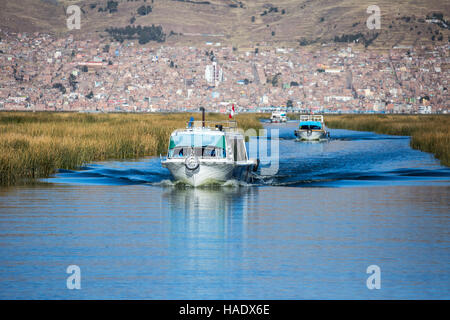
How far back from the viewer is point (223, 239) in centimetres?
2102

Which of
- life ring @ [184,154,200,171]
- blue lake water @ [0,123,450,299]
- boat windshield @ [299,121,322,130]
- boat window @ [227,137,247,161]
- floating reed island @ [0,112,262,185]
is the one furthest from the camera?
boat windshield @ [299,121,322,130]

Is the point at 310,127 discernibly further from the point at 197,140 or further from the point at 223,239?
the point at 223,239

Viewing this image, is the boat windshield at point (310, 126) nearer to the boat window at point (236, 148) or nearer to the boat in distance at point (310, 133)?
the boat in distance at point (310, 133)

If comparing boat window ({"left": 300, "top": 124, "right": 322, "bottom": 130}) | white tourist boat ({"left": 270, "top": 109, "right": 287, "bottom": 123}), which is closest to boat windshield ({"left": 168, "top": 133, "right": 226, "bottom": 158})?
boat window ({"left": 300, "top": 124, "right": 322, "bottom": 130})

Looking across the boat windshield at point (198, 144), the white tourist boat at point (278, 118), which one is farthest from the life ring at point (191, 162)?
the white tourist boat at point (278, 118)

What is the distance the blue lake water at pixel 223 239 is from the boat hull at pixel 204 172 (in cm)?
44

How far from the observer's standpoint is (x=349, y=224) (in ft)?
79.3

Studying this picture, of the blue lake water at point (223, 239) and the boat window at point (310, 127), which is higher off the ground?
the boat window at point (310, 127)

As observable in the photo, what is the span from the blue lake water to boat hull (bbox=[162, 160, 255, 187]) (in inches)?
17.5

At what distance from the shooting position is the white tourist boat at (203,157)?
3444 cm

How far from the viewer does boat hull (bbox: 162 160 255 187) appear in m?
34.5

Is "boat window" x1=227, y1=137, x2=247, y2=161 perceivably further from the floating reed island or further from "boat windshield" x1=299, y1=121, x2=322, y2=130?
"boat windshield" x1=299, y1=121, x2=322, y2=130

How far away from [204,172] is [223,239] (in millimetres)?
13679
